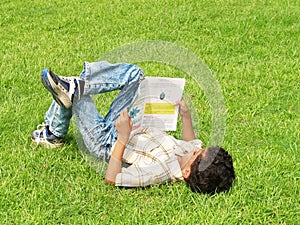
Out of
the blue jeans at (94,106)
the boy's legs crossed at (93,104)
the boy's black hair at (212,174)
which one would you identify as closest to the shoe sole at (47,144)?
the blue jeans at (94,106)

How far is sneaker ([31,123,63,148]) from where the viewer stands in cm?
334

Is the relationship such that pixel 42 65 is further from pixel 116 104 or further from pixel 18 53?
pixel 116 104

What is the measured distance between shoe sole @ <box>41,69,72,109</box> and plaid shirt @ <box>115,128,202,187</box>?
0.50 m

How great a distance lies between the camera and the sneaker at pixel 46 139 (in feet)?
11.0

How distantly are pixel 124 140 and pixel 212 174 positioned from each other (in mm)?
529

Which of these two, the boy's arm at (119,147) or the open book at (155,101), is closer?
the boy's arm at (119,147)

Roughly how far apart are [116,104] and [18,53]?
219 centimetres

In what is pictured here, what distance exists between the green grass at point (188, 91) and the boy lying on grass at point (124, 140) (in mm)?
89

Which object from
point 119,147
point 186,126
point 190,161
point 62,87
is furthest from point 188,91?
point 62,87

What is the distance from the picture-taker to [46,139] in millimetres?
3344

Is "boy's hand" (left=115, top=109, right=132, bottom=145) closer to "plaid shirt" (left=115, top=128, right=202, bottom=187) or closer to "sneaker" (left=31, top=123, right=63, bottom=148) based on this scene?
"plaid shirt" (left=115, top=128, right=202, bottom=187)

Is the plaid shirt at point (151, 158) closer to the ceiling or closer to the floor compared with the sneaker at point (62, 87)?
closer to the floor

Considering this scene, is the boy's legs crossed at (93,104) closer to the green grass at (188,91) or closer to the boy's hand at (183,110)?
the green grass at (188,91)

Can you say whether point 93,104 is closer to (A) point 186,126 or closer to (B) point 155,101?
(B) point 155,101
